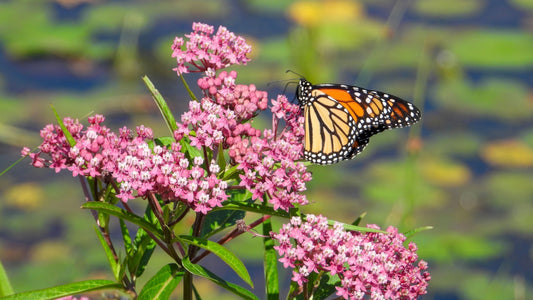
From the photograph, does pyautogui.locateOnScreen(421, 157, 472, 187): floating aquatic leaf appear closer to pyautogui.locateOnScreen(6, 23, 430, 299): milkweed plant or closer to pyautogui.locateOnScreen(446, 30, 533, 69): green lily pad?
pyautogui.locateOnScreen(446, 30, 533, 69): green lily pad

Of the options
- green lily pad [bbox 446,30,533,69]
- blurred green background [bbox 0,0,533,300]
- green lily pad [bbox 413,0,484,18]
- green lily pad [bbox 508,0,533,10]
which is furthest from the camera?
green lily pad [bbox 508,0,533,10]

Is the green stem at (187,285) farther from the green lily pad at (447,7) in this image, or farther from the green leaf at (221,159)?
the green lily pad at (447,7)

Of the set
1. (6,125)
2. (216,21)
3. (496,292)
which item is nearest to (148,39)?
(216,21)

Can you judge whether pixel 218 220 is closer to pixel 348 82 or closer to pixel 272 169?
pixel 272 169

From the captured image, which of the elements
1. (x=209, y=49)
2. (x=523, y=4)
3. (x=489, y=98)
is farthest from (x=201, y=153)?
(x=523, y=4)

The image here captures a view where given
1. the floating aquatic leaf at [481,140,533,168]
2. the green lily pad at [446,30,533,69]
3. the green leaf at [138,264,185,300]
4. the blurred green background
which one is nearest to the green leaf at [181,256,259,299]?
the green leaf at [138,264,185,300]

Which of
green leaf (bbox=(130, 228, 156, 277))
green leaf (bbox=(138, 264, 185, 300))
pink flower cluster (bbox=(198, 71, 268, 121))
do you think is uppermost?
pink flower cluster (bbox=(198, 71, 268, 121))
